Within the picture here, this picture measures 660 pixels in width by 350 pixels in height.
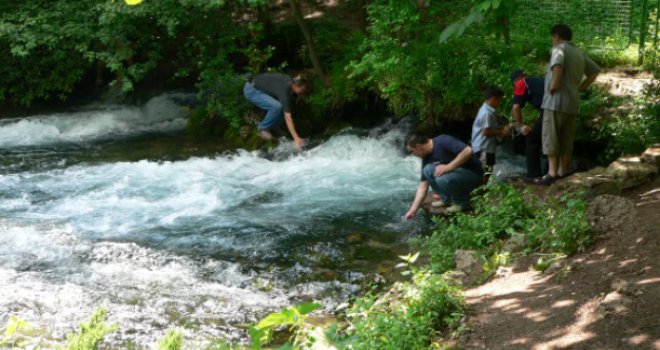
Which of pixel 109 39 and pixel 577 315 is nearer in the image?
pixel 577 315

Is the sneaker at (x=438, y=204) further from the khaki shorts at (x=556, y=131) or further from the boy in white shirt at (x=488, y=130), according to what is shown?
the khaki shorts at (x=556, y=131)

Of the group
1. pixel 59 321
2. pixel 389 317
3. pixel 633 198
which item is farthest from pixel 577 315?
pixel 59 321

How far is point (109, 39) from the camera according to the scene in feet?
43.4

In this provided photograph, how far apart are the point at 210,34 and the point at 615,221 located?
9392 mm

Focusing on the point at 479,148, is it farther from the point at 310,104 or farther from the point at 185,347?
the point at 310,104

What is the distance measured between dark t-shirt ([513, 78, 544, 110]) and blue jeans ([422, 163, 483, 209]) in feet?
3.79

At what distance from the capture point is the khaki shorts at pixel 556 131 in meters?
8.12

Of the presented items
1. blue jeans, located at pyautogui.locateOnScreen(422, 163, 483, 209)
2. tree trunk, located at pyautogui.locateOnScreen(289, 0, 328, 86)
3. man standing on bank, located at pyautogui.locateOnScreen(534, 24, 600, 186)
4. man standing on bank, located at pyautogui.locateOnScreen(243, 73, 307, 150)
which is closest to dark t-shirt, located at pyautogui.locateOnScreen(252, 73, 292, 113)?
man standing on bank, located at pyautogui.locateOnScreen(243, 73, 307, 150)

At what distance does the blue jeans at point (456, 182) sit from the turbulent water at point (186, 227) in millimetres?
672

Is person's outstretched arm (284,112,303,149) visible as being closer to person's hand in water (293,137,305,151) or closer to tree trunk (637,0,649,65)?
person's hand in water (293,137,305,151)

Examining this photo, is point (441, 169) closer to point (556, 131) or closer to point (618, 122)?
point (556, 131)

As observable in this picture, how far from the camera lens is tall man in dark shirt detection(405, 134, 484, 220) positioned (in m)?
7.98

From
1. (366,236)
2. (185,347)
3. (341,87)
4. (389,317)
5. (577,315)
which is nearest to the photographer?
(577,315)

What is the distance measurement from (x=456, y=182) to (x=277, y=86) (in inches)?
194
